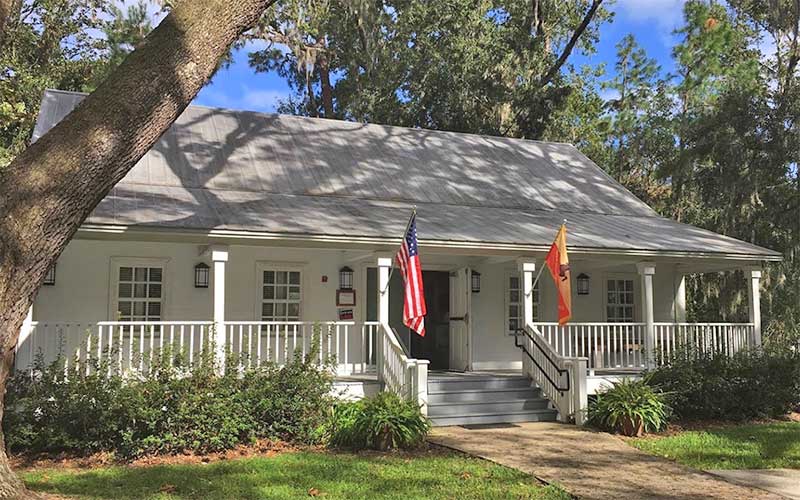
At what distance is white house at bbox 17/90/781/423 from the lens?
35.5 ft

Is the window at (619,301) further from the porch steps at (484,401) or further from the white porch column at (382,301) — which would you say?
the white porch column at (382,301)

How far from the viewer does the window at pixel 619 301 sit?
1512cm

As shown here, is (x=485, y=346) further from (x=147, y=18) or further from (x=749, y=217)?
(x=147, y=18)

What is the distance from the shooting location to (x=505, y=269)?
14289 millimetres

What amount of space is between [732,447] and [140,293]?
9069 millimetres

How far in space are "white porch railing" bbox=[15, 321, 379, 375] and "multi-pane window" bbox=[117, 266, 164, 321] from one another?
0.85ft

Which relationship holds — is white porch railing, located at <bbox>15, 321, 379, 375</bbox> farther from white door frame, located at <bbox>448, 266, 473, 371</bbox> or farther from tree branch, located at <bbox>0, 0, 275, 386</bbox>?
tree branch, located at <bbox>0, 0, 275, 386</bbox>

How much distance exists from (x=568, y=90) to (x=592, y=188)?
27.4 ft

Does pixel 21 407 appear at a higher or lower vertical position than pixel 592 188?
lower

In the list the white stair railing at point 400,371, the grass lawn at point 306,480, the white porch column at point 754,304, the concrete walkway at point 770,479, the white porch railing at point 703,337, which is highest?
the white porch column at point 754,304

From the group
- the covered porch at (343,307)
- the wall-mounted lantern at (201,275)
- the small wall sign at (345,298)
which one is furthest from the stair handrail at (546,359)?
the wall-mounted lantern at (201,275)

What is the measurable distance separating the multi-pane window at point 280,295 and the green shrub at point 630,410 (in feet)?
17.2

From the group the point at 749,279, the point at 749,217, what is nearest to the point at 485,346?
the point at 749,279

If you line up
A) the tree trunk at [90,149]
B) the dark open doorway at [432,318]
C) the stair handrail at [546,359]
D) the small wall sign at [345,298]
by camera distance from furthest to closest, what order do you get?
the dark open doorway at [432,318]
the small wall sign at [345,298]
the stair handrail at [546,359]
the tree trunk at [90,149]
